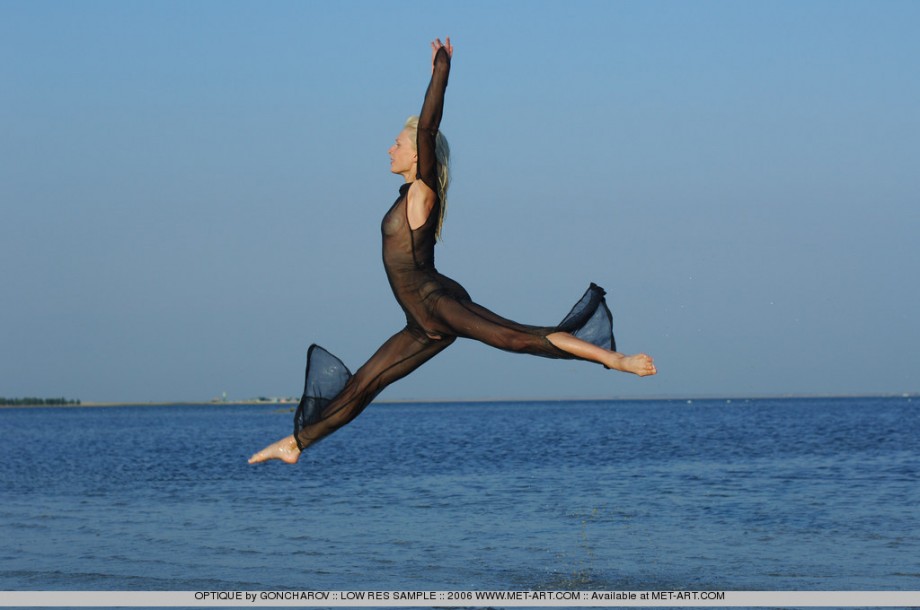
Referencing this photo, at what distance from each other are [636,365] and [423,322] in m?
1.62

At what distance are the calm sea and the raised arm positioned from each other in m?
10.6

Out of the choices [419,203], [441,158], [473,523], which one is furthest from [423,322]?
[473,523]

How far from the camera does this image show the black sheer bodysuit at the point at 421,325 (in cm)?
754

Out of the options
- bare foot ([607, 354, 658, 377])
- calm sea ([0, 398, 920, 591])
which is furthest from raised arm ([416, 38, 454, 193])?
calm sea ([0, 398, 920, 591])

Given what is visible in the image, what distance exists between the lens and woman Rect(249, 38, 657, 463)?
24.4ft

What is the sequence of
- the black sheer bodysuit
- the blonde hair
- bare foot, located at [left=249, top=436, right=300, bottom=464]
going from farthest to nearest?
bare foot, located at [left=249, top=436, right=300, bottom=464] < the blonde hair < the black sheer bodysuit

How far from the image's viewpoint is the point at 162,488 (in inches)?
1355

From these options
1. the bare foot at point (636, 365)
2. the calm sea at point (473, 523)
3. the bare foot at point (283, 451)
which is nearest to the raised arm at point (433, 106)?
the bare foot at point (636, 365)

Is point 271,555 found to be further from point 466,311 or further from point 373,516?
point 466,311

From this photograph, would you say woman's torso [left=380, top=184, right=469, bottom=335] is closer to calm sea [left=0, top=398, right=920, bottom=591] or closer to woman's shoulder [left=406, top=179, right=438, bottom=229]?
woman's shoulder [left=406, top=179, right=438, bottom=229]

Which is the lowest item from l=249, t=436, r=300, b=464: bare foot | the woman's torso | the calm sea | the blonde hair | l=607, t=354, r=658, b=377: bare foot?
the calm sea

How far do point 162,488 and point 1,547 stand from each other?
44.5 feet

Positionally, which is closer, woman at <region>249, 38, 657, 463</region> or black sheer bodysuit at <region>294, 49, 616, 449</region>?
woman at <region>249, 38, 657, 463</region>

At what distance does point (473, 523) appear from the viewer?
2397 centimetres
